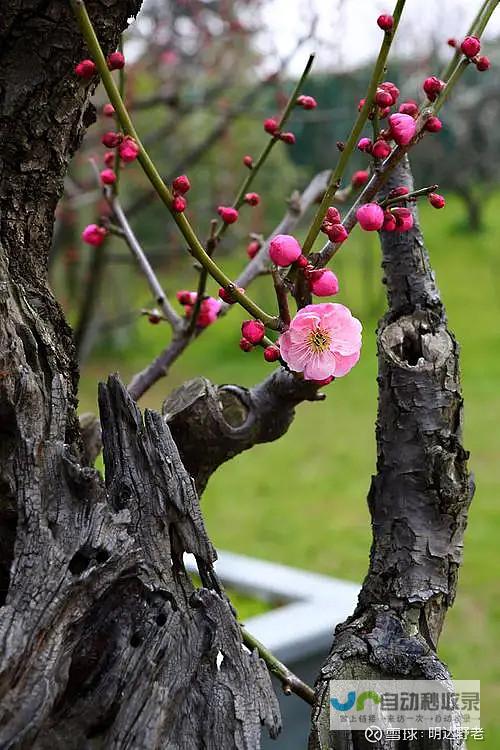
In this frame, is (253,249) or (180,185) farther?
(253,249)

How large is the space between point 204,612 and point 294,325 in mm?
252

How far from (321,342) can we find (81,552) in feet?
0.85

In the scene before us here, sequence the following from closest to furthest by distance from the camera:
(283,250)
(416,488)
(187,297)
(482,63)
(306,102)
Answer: (283,250) → (482,63) → (416,488) → (306,102) → (187,297)

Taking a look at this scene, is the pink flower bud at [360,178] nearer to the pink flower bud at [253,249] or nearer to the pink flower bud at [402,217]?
the pink flower bud at [253,249]

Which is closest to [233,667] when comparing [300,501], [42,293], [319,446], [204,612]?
[204,612]

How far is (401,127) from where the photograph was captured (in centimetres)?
73

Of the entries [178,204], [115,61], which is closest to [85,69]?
[115,61]

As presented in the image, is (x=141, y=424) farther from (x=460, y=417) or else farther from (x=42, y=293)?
(x=460, y=417)

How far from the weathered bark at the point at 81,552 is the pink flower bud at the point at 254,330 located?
0.13 meters

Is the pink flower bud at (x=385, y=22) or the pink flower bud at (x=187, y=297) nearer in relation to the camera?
the pink flower bud at (x=385, y=22)

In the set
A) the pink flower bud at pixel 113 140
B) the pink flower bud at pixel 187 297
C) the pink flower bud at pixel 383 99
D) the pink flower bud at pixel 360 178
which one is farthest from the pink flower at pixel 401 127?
the pink flower bud at pixel 187 297

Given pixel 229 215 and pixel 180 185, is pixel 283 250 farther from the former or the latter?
pixel 229 215

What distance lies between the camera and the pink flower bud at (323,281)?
0.72 m

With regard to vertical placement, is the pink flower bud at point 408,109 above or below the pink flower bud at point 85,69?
above
